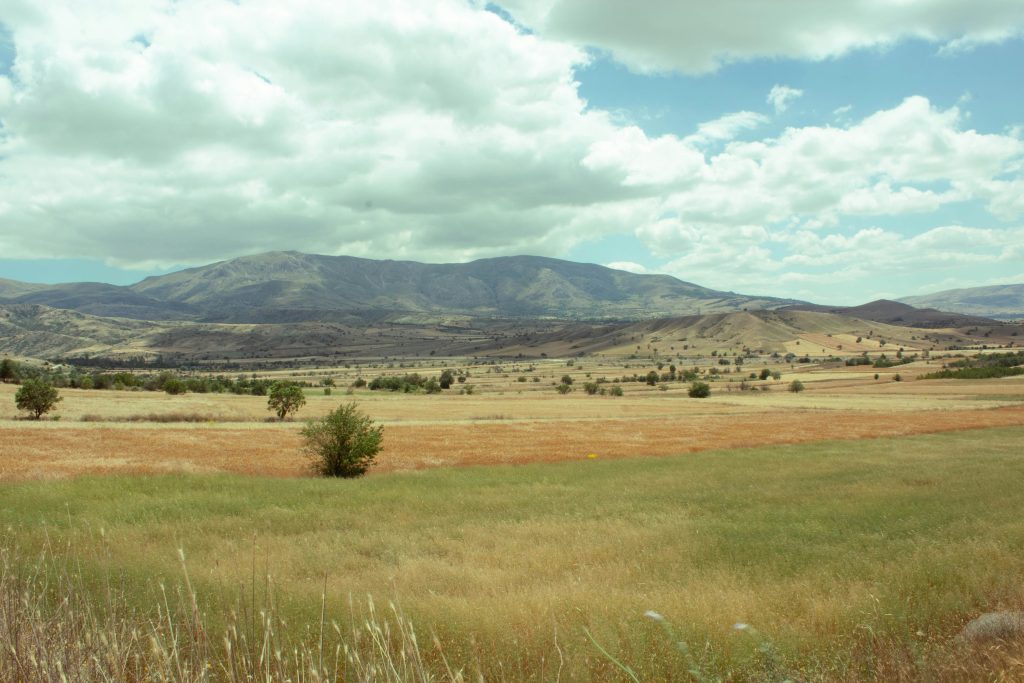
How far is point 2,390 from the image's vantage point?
71062mm

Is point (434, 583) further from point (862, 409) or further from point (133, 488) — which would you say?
point (862, 409)

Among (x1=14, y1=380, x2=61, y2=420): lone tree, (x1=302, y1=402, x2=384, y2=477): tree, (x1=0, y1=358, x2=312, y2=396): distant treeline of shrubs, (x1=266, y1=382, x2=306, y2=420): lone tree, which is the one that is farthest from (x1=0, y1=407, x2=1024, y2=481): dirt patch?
(x1=0, y1=358, x2=312, y2=396): distant treeline of shrubs

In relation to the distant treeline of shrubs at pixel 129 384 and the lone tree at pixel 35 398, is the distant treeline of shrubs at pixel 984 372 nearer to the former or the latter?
the distant treeline of shrubs at pixel 129 384

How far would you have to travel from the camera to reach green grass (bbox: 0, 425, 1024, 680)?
814cm

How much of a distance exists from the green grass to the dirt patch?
625 cm

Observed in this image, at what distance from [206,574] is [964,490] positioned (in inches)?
869

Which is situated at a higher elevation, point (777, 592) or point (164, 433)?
point (777, 592)

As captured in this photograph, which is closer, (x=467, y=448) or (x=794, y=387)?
(x=467, y=448)

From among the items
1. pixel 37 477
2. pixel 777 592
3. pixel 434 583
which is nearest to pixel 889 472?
pixel 777 592

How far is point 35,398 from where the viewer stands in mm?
55531

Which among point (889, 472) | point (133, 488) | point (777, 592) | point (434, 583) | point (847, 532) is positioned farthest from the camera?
point (889, 472)

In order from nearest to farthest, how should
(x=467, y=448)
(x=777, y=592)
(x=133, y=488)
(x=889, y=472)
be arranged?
(x=777, y=592)
(x=133, y=488)
(x=889, y=472)
(x=467, y=448)

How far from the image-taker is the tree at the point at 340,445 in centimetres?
2959

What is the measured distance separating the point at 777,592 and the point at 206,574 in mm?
10099
